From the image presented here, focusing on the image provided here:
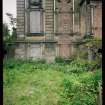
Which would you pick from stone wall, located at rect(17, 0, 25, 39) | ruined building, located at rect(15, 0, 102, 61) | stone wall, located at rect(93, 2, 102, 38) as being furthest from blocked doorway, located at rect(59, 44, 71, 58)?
stone wall, located at rect(93, 2, 102, 38)

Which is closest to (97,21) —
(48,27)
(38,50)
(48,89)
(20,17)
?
(48,27)

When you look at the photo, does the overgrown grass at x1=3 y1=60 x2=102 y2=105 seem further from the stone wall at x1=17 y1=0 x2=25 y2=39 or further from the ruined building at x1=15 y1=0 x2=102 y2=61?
the stone wall at x1=17 y1=0 x2=25 y2=39

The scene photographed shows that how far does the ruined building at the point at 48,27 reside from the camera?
2062 centimetres

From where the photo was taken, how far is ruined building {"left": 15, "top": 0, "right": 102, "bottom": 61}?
67.7 ft

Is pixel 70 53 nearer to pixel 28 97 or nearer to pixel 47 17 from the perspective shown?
pixel 47 17

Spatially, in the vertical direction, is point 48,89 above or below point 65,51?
below

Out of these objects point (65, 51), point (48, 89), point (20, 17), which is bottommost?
point (48, 89)

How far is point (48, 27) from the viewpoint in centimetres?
2116

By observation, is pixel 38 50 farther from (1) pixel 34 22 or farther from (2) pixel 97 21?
(2) pixel 97 21

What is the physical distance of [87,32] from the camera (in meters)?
19.1

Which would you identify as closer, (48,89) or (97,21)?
(48,89)

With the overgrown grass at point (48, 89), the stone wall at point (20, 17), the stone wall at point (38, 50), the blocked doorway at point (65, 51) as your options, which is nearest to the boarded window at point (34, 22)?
the stone wall at point (20, 17)

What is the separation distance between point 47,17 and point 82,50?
356 cm

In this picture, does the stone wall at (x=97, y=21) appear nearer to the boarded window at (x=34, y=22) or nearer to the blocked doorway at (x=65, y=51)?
the blocked doorway at (x=65, y=51)
